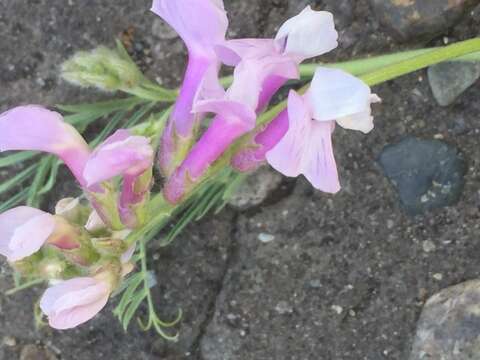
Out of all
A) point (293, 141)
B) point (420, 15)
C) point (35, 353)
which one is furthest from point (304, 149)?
point (35, 353)

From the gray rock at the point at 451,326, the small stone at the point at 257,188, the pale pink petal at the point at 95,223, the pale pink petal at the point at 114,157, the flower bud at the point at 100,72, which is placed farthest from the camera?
the small stone at the point at 257,188

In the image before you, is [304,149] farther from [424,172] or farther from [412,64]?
[424,172]

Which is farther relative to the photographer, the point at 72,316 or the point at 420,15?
the point at 420,15

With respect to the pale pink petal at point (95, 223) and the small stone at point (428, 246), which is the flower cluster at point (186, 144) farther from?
the small stone at point (428, 246)

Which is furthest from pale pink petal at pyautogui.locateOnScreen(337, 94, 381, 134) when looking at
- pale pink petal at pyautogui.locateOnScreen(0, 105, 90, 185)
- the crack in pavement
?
the crack in pavement

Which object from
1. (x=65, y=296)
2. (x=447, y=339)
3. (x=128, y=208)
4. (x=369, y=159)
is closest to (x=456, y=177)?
(x=369, y=159)

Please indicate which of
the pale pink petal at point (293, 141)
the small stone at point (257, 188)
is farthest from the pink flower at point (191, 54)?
the small stone at point (257, 188)
